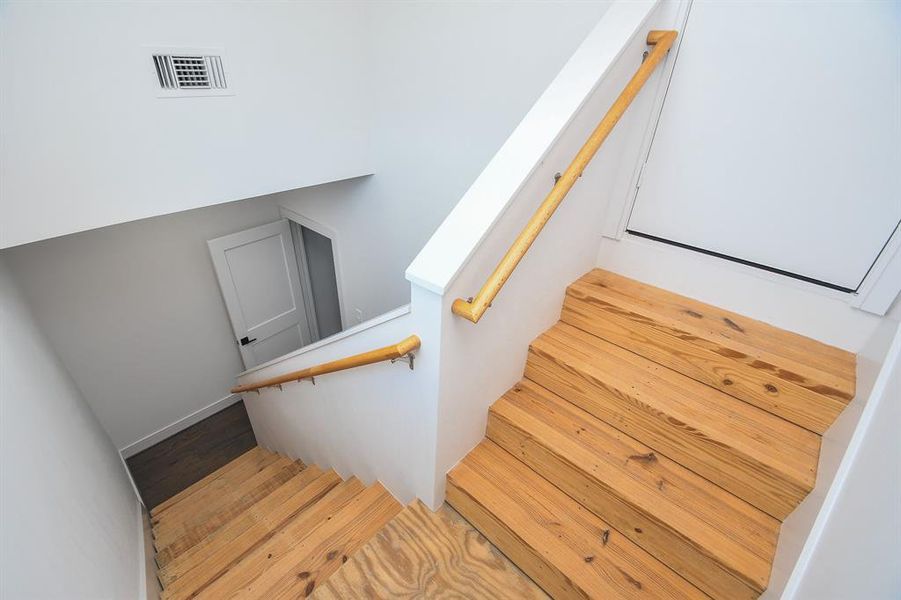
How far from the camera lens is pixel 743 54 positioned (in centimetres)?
150

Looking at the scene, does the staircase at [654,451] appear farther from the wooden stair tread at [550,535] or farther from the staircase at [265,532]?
the staircase at [265,532]

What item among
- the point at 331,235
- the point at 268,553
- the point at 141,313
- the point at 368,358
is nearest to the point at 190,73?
the point at 331,235

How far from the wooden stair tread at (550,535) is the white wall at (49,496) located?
3.88ft

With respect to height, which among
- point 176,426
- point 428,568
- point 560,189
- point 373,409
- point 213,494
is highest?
point 560,189

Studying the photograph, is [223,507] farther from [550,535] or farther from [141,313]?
[550,535]

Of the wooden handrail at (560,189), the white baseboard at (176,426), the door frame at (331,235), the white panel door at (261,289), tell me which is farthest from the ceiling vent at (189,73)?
the white baseboard at (176,426)

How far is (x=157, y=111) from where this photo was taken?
2.06m

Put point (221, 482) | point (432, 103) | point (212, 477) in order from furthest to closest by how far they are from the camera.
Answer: point (212, 477) → point (221, 482) → point (432, 103)

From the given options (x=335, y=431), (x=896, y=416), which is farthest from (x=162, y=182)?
(x=896, y=416)

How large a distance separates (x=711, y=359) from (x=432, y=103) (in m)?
1.97

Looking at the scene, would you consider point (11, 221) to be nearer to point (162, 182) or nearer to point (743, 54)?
point (162, 182)

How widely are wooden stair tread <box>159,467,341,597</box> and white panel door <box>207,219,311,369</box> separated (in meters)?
2.12

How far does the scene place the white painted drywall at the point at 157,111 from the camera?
1.74 m

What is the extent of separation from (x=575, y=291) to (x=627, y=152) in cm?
66
